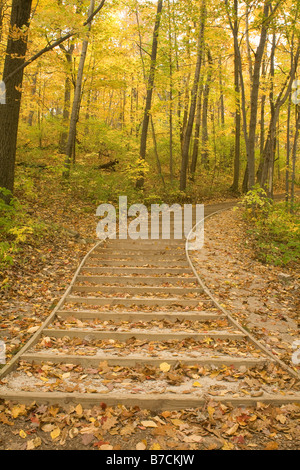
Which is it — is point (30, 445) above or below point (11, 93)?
below

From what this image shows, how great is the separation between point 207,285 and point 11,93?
670 cm

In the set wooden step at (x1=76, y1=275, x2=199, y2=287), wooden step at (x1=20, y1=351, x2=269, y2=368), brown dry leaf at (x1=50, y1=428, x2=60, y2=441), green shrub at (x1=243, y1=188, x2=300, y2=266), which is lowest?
brown dry leaf at (x1=50, y1=428, x2=60, y2=441)

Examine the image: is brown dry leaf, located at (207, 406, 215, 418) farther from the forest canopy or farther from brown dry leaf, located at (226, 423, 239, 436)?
the forest canopy

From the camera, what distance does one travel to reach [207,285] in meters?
7.24

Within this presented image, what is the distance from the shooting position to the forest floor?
109 inches

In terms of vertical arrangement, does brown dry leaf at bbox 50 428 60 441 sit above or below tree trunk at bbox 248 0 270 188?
below

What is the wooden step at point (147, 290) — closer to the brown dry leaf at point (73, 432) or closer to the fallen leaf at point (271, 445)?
the brown dry leaf at point (73, 432)

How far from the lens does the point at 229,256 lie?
931 centimetres

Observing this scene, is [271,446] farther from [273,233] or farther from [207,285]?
[273,233]

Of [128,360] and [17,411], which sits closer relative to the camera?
[17,411]

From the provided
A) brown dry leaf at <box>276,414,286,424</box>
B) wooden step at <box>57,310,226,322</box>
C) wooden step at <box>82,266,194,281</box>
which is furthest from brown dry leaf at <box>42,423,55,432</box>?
wooden step at <box>82,266,194,281</box>

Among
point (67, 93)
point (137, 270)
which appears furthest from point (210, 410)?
point (67, 93)

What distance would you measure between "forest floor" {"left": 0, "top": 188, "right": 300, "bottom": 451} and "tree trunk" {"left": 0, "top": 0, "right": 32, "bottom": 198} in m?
2.18

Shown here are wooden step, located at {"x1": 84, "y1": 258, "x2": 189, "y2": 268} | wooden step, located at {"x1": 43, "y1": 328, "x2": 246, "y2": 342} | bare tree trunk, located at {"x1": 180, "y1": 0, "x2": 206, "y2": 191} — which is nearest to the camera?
wooden step, located at {"x1": 43, "y1": 328, "x2": 246, "y2": 342}
